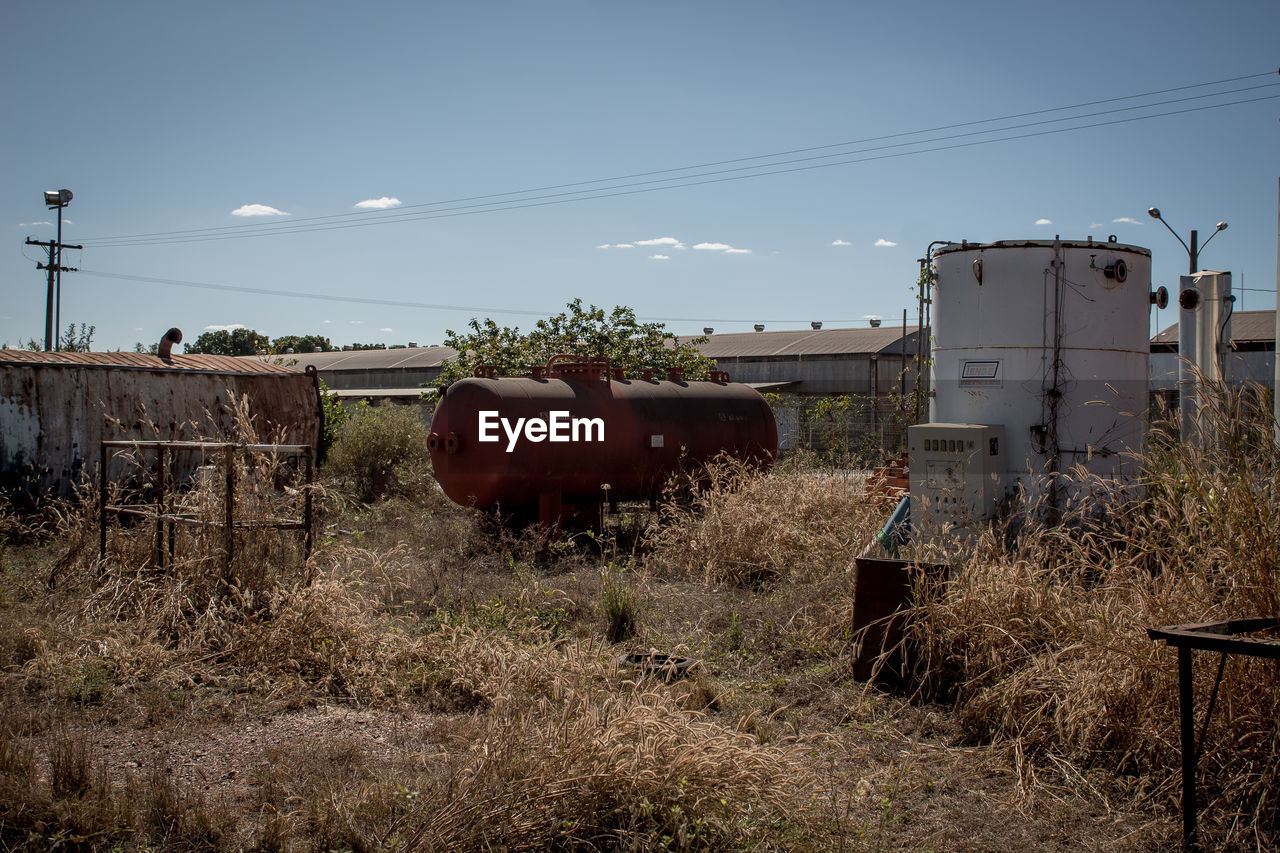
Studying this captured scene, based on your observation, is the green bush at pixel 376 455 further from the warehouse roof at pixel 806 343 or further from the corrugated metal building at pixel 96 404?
the warehouse roof at pixel 806 343

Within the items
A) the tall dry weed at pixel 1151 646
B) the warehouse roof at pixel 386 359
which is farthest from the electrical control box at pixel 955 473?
the warehouse roof at pixel 386 359

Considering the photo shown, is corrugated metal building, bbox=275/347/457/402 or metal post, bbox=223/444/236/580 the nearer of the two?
metal post, bbox=223/444/236/580

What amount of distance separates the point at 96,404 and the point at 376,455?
4857 mm

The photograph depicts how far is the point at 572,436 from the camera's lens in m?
10.9

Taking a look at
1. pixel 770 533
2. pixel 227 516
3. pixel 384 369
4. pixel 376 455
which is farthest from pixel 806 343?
pixel 227 516

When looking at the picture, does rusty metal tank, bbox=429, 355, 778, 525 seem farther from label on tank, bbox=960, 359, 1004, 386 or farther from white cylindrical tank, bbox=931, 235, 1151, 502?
white cylindrical tank, bbox=931, 235, 1151, 502

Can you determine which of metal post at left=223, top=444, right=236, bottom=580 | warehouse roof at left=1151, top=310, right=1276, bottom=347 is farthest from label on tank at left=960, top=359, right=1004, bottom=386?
warehouse roof at left=1151, top=310, right=1276, bottom=347

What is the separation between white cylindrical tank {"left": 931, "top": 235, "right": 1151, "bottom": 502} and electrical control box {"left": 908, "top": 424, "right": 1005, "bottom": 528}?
1.19ft

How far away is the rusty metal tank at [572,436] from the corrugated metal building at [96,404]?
2.49m

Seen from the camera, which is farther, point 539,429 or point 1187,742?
point 539,429

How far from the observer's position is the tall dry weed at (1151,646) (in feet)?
13.4

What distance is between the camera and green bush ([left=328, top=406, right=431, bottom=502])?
16.3 metres

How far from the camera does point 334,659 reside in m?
6.27

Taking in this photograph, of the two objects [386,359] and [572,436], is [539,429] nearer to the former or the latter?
[572,436]
